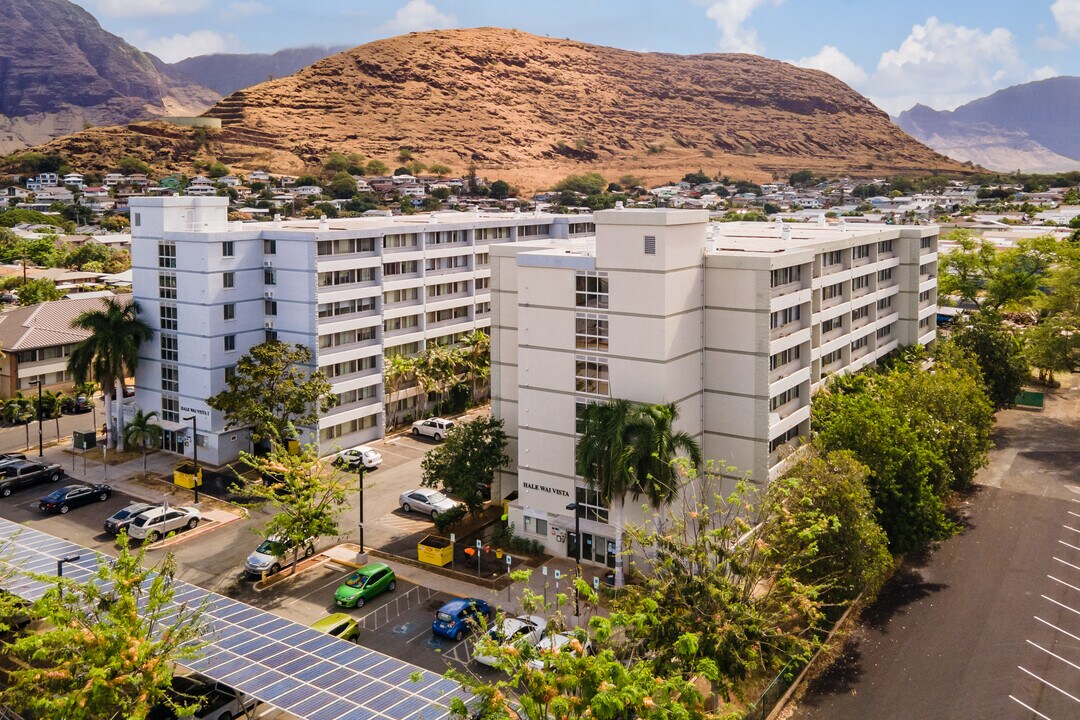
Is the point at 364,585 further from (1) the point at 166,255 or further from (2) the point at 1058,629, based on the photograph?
(1) the point at 166,255

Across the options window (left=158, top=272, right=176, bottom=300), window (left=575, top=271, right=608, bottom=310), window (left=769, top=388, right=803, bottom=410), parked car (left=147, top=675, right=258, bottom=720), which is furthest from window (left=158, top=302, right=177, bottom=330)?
window (left=769, top=388, right=803, bottom=410)

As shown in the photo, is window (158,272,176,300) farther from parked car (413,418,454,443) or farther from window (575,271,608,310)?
window (575,271,608,310)

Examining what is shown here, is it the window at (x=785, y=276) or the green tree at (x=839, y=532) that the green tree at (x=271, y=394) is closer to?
→ the window at (x=785, y=276)

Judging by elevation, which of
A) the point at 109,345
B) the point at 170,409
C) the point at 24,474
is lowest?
the point at 24,474

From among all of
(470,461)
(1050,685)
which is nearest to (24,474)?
(470,461)

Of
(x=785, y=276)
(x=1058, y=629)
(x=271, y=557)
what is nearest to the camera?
(x=1058, y=629)

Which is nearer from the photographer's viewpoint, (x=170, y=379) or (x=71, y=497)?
(x=71, y=497)

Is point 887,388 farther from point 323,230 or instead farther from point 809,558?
point 323,230
